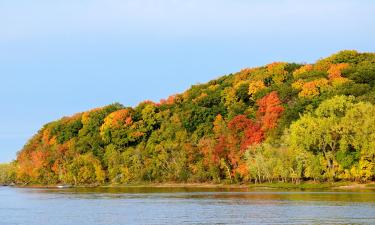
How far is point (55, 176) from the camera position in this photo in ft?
573

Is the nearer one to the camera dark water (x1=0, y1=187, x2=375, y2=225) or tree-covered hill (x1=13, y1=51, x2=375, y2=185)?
dark water (x1=0, y1=187, x2=375, y2=225)

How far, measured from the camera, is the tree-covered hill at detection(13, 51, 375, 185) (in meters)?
99.2

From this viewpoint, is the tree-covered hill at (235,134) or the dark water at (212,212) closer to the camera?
the dark water at (212,212)

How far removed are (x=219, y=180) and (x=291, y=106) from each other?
61.6 ft

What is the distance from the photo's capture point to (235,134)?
129 metres

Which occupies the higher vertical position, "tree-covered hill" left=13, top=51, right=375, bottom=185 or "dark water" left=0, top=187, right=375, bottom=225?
"tree-covered hill" left=13, top=51, right=375, bottom=185

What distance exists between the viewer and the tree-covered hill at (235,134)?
9919 centimetres

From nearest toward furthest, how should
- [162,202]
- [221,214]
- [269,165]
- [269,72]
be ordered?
[221,214] → [162,202] → [269,165] → [269,72]

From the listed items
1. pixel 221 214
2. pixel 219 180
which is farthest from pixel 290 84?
pixel 221 214

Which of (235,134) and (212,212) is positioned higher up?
(235,134)

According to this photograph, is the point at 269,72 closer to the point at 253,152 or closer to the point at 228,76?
the point at 228,76

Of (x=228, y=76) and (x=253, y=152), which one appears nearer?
(x=253, y=152)

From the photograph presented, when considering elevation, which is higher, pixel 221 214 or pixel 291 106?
pixel 291 106

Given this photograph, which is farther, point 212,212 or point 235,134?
point 235,134
